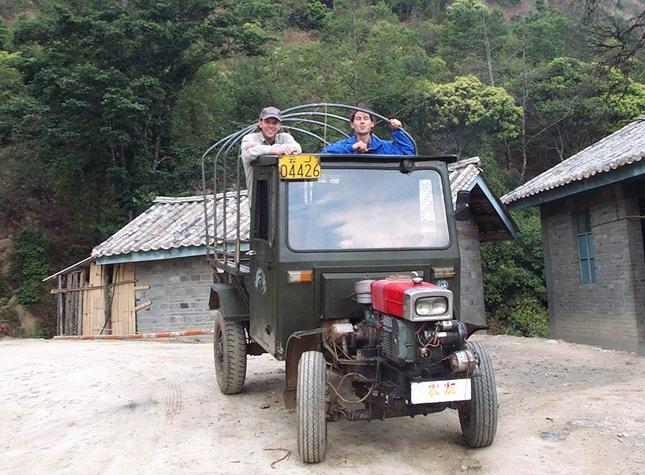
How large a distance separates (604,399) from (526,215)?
18.3 m

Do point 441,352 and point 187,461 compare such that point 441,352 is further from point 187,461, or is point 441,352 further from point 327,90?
point 327,90

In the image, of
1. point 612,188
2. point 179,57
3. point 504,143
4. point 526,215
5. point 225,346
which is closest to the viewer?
point 225,346

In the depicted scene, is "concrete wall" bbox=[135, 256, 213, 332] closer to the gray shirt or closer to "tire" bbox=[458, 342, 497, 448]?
the gray shirt

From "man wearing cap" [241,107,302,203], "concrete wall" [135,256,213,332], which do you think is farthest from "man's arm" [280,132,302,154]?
"concrete wall" [135,256,213,332]

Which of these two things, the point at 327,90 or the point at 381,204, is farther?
the point at 327,90

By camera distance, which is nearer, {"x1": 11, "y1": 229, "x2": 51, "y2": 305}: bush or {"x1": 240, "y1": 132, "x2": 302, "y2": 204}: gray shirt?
{"x1": 240, "y1": 132, "x2": 302, "y2": 204}: gray shirt

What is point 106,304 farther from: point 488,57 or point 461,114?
point 488,57

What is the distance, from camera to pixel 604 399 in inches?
236

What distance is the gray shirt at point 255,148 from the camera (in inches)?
218

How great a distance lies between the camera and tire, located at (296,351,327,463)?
435 centimetres

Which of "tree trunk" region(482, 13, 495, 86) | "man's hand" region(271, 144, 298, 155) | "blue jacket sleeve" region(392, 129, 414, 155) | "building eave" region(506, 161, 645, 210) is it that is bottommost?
"man's hand" region(271, 144, 298, 155)

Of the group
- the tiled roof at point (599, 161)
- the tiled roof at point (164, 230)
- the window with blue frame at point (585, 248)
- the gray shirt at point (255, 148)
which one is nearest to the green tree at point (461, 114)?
the tiled roof at point (164, 230)

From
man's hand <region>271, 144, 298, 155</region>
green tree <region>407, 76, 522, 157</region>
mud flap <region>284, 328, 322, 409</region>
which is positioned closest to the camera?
mud flap <region>284, 328, 322, 409</region>

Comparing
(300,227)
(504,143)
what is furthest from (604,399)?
(504,143)
